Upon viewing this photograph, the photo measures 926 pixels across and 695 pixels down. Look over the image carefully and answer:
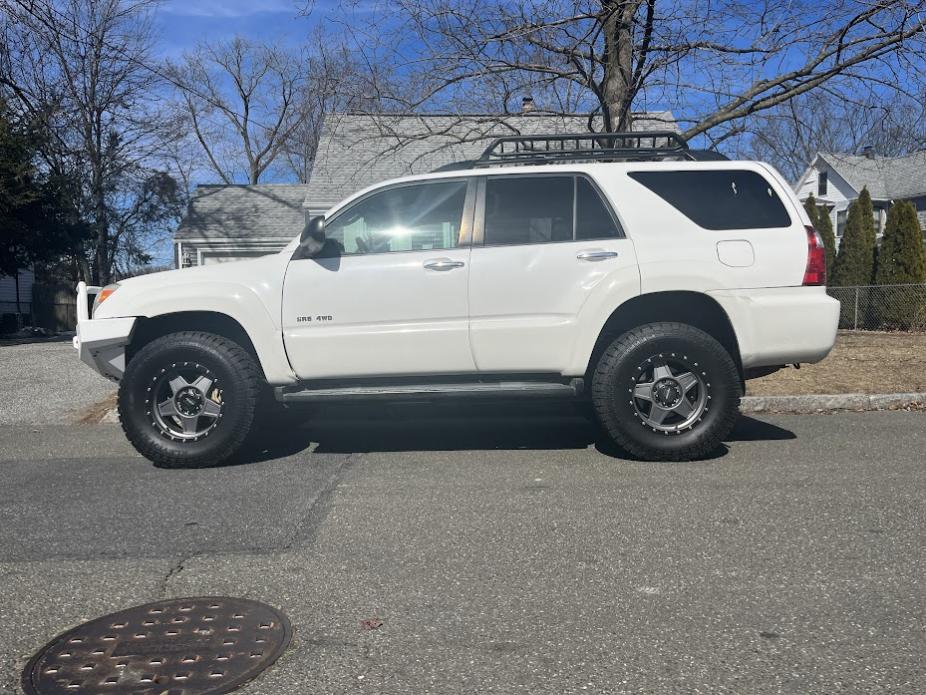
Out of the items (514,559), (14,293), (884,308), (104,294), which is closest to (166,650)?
(514,559)

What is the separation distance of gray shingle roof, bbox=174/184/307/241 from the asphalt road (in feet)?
65.2

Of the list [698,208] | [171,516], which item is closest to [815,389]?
[698,208]

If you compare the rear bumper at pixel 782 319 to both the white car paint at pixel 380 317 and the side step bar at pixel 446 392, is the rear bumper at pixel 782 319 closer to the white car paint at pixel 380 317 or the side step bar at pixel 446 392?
the side step bar at pixel 446 392

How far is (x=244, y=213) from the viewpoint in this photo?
2628 centimetres

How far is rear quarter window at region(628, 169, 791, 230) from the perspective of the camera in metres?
5.66

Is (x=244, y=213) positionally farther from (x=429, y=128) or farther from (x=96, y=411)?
(x=96, y=411)

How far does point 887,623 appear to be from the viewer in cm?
300

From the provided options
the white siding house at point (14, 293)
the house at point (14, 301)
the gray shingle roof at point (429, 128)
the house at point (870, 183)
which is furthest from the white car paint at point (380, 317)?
the house at point (870, 183)

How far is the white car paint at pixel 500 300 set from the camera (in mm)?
5523

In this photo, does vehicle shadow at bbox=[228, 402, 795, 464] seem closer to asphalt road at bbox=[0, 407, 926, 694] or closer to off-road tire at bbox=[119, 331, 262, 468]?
asphalt road at bbox=[0, 407, 926, 694]

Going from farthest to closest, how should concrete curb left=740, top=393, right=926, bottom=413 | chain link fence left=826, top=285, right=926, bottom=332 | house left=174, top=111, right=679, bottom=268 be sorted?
1. house left=174, top=111, right=679, bottom=268
2. chain link fence left=826, top=285, right=926, bottom=332
3. concrete curb left=740, top=393, right=926, bottom=413

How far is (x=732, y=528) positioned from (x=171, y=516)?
3.01 metres

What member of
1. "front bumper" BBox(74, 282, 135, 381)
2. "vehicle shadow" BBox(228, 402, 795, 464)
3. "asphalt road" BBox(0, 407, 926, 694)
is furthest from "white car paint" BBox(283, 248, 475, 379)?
"front bumper" BBox(74, 282, 135, 381)

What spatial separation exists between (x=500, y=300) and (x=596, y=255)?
731 mm
